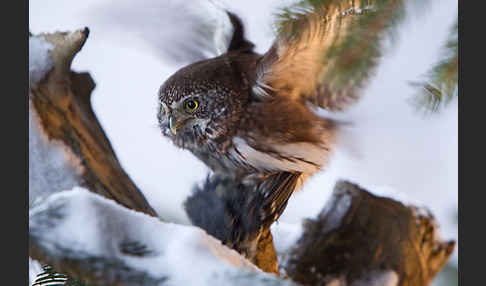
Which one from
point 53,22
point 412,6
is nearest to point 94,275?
point 53,22

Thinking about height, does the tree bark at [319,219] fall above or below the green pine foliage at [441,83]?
below

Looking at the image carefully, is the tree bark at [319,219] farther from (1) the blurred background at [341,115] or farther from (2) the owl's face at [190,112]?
(2) the owl's face at [190,112]

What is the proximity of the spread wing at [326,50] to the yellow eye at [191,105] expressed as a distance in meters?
0.08

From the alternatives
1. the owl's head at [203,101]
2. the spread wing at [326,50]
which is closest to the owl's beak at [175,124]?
the owl's head at [203,101]

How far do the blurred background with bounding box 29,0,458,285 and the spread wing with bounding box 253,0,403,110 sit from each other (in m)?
0.02

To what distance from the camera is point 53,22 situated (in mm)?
770

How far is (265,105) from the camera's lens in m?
0.66

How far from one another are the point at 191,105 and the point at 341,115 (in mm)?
189

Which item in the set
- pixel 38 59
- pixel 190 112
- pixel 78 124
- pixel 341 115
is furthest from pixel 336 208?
pixel 38 59

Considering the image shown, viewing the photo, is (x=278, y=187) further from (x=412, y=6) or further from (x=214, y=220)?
(x=412, y=6)

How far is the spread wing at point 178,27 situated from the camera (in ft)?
2.32

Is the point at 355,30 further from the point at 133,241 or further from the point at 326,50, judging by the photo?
the point at 133,241

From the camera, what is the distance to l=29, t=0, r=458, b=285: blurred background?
64cm

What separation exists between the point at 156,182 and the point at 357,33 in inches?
13.3
